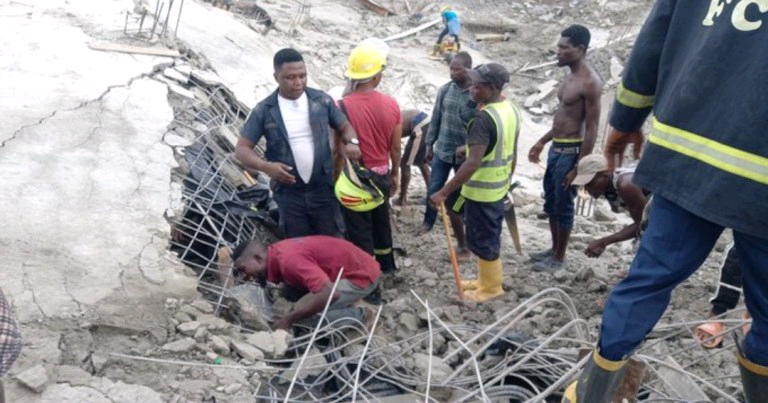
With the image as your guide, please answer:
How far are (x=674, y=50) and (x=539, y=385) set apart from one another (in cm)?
175

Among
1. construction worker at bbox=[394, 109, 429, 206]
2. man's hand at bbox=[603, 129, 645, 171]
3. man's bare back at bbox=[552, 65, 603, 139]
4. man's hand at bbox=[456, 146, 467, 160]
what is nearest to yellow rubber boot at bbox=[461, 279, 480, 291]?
man's hand at bbox=[456, 146, 467, 160]

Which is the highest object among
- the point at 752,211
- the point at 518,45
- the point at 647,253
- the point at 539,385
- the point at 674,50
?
the point at 674,50

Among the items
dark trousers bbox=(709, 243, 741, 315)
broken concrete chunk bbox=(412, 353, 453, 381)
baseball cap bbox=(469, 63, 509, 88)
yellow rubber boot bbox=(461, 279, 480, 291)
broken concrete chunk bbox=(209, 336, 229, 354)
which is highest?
baseball cap bbox=(469, 63, 509, 88)

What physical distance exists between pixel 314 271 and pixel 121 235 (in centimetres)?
120

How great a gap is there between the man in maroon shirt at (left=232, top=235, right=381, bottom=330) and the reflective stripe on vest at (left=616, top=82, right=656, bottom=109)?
7.17ft

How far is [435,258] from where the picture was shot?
7020 millimetres

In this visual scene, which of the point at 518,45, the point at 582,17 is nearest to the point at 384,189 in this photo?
the point at 518,45

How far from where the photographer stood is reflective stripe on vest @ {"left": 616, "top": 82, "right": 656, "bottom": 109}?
3244 mm

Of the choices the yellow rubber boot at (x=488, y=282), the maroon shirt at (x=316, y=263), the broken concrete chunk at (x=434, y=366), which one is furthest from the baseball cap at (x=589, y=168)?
the broken concrete chunk at (x=434, y=366)

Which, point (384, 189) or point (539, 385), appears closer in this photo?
point (539, 385)

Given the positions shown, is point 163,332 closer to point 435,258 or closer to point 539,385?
point 539,385

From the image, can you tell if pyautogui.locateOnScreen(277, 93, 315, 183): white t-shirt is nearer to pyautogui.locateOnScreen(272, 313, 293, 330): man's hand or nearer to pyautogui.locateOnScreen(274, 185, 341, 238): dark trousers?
pyautogui.locateOnScreen(274, 185, 341, 238): dark trousers

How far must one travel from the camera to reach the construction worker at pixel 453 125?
22.3 ft

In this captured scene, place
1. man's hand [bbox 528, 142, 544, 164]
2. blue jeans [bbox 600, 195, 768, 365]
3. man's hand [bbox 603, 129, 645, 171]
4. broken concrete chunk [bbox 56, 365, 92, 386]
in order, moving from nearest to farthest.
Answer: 1. blue jeans [bbox 600, 195, 768, 365]
2. man's hand [bbox 603, 129, 645, 171]
3. broken concrete chunk [bbox 56, 365, 92, 386]
4. man's hand [bbox 528, 142, 544, 164]
